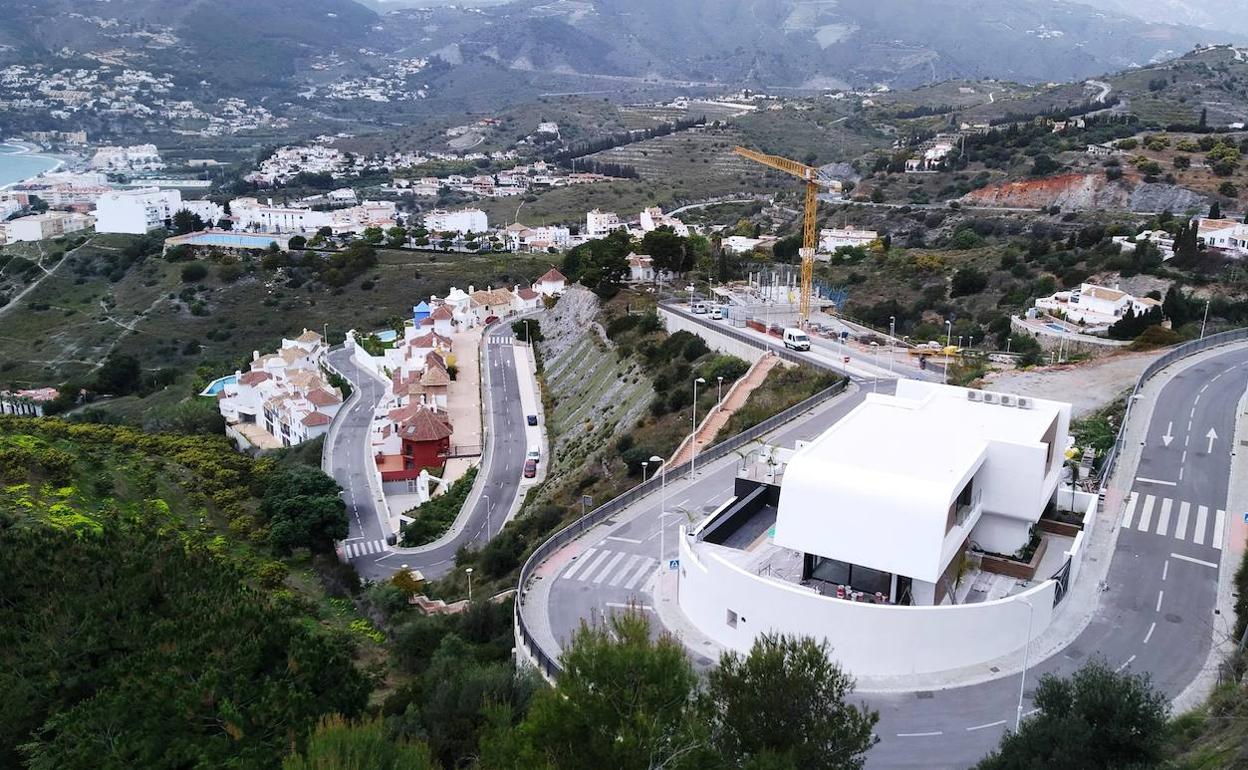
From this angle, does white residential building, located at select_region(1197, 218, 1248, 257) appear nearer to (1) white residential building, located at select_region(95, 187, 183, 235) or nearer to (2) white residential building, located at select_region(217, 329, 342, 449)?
(2) white residential building, located at select_region(217, 329, 342, 449)

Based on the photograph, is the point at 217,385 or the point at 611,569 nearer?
the point at 611,569

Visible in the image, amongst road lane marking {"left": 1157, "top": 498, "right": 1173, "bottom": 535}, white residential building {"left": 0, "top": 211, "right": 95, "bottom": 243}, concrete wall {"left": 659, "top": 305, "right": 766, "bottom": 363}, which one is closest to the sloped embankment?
concrete wall {"left": 659, "top": 305, "right": 766, "bottom": 363}

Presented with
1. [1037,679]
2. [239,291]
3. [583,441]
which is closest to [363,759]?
[1037,679]

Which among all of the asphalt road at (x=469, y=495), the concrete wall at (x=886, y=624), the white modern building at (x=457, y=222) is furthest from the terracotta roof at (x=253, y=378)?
the white modern building at (x=457, y=222)

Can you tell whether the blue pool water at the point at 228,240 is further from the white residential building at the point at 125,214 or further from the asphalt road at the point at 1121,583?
the asphalt road at the point at 1121,583

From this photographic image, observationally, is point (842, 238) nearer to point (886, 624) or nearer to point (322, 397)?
point (322, 397)

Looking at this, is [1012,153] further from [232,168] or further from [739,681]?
[232,168]

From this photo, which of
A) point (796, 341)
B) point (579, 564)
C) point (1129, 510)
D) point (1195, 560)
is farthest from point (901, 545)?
point (796, 341)
